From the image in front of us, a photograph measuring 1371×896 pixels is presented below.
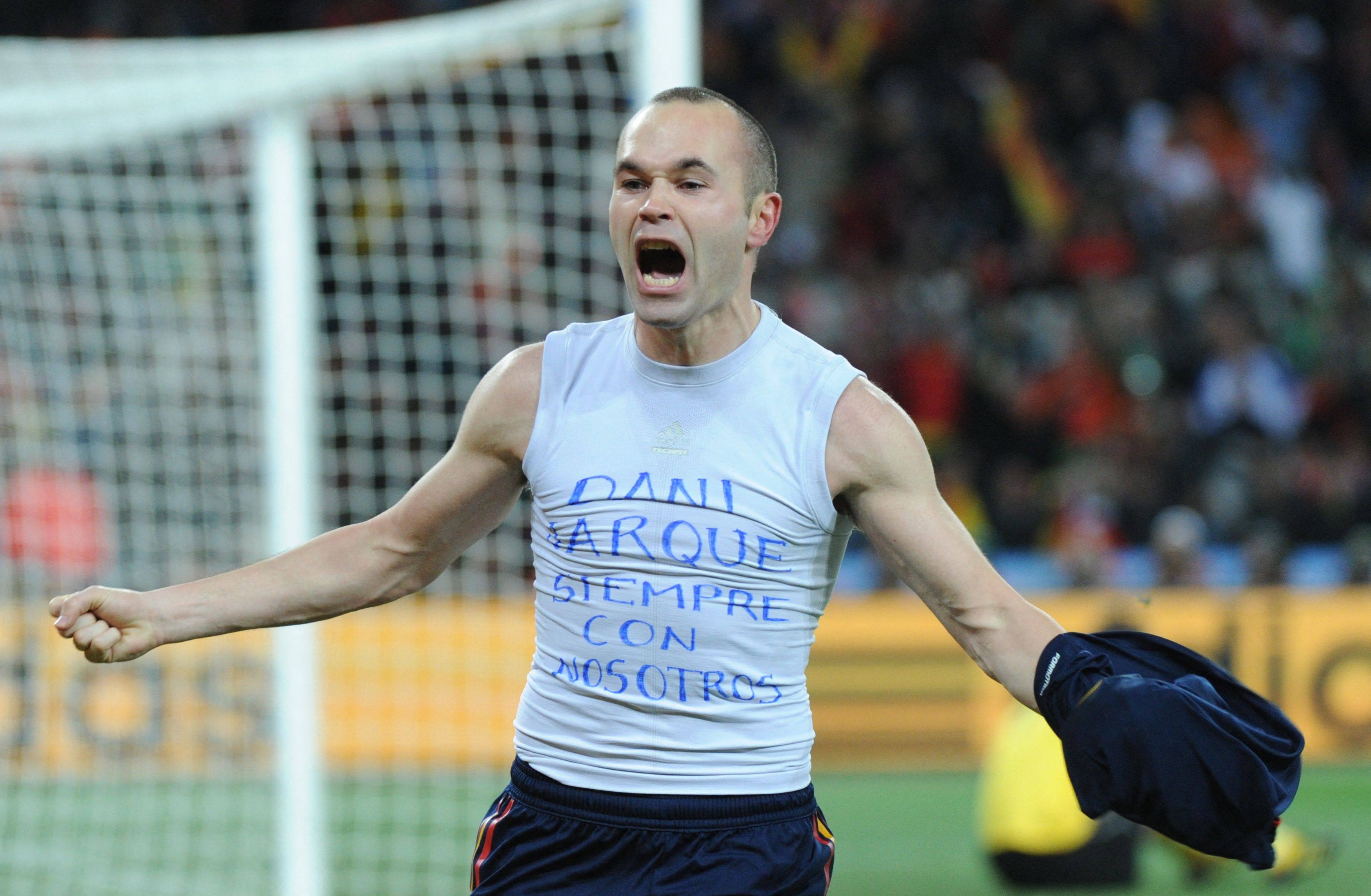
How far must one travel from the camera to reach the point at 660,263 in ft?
10.4

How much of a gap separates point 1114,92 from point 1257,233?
75.9 inches

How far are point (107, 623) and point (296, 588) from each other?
35cm

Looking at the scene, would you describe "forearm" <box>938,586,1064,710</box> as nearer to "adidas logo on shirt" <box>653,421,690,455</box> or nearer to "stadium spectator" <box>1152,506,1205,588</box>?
"adidas logo on shirt" <box>653,421,690,455</box>

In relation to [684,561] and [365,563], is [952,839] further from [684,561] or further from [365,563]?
[684,561]

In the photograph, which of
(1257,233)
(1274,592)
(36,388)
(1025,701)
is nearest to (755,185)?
(1025,701)

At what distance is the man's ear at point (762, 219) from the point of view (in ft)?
10.5

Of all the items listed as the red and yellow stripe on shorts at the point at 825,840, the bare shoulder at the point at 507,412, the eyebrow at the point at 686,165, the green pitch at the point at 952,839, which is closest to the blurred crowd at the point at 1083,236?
the green pitch at the point at 952,839

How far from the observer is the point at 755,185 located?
3.18 meters

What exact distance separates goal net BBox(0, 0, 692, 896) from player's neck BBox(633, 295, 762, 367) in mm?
4245

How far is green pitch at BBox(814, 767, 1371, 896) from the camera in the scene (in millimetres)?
7539

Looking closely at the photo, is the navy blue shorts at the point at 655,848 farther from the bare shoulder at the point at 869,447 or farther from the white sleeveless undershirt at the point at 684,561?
the bare shoulder at the point at 869,447

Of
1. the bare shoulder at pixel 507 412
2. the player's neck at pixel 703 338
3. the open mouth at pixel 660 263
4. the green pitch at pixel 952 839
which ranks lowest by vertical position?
the green pitch at pixel 952 839

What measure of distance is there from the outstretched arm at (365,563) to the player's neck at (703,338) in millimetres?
235

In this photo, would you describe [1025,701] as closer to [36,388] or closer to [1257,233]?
[36,388]
